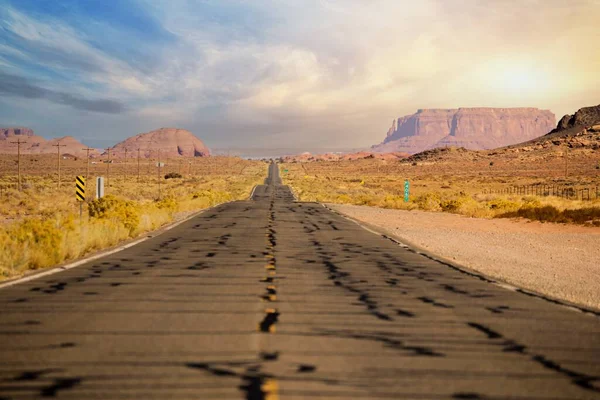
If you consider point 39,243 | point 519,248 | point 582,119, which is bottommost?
point 519,248

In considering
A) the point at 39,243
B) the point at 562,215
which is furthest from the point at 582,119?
the point at 39,243

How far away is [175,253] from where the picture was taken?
14.6m

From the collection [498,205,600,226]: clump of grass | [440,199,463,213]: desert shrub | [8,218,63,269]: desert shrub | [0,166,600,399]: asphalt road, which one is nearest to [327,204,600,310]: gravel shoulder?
[498,205,600,226]: clump of grass

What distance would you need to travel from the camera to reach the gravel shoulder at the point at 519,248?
11.0 m

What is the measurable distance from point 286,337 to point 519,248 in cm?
1393

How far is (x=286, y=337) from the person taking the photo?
6.29 m

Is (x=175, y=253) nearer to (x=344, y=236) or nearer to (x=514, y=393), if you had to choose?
(x=344, y=236)

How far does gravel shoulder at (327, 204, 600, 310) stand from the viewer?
10977 millimetres

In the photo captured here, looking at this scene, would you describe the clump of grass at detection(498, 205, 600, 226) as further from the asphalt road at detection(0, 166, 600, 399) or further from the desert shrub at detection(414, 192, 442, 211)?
the asphalt road at detection(0, 166, 600, 399)

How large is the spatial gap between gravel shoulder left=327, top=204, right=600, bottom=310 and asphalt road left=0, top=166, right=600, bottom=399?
4.66 ft

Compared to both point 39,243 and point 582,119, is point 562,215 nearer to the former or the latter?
point 39,243

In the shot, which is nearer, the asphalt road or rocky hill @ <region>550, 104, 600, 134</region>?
the asphalt road

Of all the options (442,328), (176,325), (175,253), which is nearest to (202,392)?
(176,325)

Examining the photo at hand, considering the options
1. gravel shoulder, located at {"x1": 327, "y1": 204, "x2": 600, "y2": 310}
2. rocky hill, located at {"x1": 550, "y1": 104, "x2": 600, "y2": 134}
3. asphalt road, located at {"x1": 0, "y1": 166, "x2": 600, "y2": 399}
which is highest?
rocky hill, located at {"x1": 550, "y1": 104, "x2": 600, "y2": 134}
